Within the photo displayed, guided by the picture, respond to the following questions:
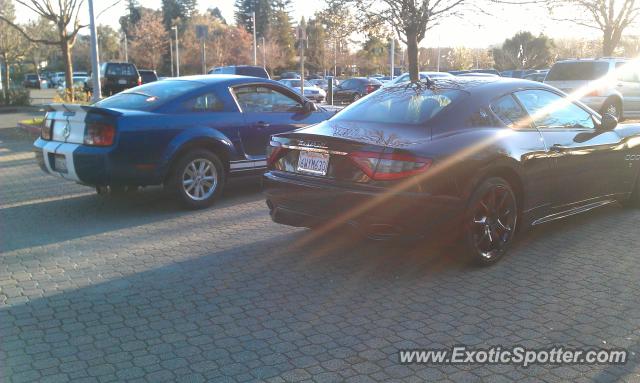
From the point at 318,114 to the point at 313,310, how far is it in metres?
4.62

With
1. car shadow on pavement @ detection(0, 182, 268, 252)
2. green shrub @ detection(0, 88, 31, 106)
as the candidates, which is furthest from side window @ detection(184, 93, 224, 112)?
green shrub @ detection(0, 88, 31, 106)

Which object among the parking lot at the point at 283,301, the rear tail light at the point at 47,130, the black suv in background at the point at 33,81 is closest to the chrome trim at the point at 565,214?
the parking lot at the point at 283,301

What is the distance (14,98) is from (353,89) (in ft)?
50.3

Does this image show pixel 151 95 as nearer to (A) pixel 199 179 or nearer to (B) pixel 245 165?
(A) pixel 199 179

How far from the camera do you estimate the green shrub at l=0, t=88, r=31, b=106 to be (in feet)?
75.4

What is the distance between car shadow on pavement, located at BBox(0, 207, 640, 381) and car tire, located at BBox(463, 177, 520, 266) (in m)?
0.17

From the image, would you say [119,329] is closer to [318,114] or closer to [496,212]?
[496,212]

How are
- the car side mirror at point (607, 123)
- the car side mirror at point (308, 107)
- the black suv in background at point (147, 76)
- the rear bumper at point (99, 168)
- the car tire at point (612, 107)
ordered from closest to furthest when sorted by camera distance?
1. the car side mirror at point (607, 123)
2. the rear bumper at point (99, 168)
3. the car side mirror at point (308, 107)
4. the car tire at point (612, 107)
5. the black suv in background at point (147, 76)

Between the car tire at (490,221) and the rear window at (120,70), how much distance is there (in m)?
27.4

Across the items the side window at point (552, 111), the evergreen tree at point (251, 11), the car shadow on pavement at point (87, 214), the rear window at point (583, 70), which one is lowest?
the car shadow on pavement at point (87, 214)

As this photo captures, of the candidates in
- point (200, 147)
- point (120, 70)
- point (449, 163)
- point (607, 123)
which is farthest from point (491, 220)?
point (120, 70)

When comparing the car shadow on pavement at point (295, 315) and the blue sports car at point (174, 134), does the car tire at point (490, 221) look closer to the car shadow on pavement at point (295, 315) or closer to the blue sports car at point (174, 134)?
the car shadow on pavement at point (295, 315)

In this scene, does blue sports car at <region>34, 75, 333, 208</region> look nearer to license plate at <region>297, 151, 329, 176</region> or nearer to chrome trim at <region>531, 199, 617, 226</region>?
license plate at <region>297, 151, 329, 176</region>

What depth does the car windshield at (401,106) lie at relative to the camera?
495 cm
